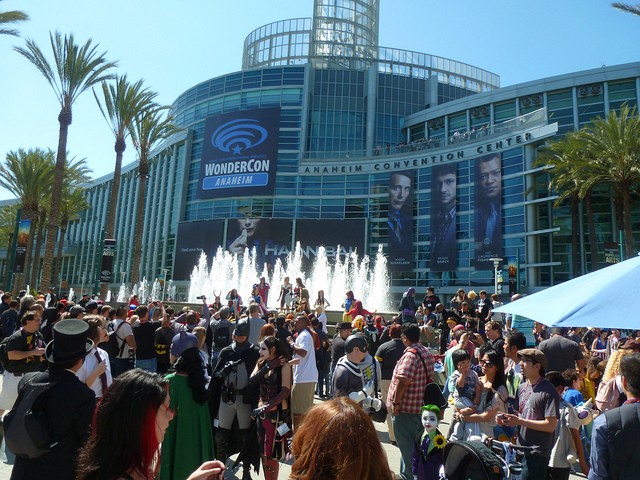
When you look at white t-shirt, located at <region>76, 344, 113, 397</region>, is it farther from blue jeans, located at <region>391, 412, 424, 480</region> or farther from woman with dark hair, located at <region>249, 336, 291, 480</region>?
blue jeans, located at <region>391, 412, 424, 480</region>

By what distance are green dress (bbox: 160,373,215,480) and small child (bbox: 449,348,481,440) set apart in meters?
2.48

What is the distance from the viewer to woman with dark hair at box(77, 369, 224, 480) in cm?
212

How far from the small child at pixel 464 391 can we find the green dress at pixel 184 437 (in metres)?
2.48

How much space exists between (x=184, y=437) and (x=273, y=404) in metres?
1.00

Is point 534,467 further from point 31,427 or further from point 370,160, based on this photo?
point 370,160

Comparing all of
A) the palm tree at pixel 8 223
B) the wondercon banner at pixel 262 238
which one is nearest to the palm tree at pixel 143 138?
the wondercon banner at pixel 262 238

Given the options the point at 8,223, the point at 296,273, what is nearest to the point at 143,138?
the point at 296,273

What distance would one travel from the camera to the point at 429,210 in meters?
44.9

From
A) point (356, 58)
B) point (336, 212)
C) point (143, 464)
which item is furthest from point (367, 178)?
point (143, 464)

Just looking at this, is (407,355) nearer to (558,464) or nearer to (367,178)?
(558,464)

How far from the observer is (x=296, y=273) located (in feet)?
145

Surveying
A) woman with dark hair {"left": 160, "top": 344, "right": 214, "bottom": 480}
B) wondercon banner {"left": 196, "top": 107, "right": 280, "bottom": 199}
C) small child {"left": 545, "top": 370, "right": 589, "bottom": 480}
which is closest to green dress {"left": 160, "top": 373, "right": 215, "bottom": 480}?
woman with dark hair {"left": 160, "top": 344, "right": 214, "bottom": 480}

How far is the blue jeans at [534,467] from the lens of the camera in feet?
14.3

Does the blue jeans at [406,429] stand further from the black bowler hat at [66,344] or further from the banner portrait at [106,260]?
the banner portrait at [106,260]
